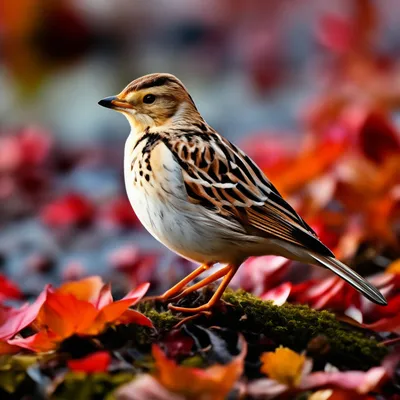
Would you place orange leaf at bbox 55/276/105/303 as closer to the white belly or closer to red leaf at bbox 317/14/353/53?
the white belly

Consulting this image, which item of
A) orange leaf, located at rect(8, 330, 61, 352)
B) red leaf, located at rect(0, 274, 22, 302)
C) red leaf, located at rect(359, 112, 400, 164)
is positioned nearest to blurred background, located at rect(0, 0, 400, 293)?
red leaf, located at rect(359, 112, 400, 164)

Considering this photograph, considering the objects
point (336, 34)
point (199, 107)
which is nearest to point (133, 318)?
point (199, 107)

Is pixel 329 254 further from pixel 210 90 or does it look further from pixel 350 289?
pixel 210 90

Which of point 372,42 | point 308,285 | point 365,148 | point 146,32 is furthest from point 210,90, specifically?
point 308,285

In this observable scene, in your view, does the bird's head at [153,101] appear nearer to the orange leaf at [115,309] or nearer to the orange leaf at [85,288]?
the orange leaf at [85,288]

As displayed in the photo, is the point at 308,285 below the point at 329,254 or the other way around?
below

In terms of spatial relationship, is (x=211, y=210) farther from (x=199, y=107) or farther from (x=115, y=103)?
(x=199, y=107)
